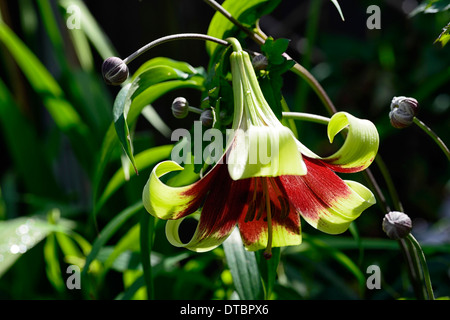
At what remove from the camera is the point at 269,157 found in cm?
45

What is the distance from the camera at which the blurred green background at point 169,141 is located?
3.16 ft

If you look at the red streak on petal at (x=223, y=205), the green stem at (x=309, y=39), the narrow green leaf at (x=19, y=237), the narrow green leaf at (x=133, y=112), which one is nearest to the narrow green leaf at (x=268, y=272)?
the red streak on petal at (x=223, y=205)

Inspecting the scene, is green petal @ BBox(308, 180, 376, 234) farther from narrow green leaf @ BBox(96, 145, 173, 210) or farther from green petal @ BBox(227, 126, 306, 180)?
narrow green leaf @ BBox(96, 145, 173, 210)

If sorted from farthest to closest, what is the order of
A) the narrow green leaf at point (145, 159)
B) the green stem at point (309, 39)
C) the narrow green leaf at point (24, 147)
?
1. the narrow green leaf at point (24, 147)
2. the green stem at point (309, 39)
3. the narrow green leaf at point (145, 159)

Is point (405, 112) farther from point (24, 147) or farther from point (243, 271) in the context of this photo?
point (24, 147)

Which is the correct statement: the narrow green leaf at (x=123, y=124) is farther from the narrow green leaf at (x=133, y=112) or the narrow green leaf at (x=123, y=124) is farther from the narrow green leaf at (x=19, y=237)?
the narrow green leaf at (x=19, y=237)

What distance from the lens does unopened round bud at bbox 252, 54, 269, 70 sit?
1.81 feet

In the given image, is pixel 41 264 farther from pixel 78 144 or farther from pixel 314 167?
pixel 314 167

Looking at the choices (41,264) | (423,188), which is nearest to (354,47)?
(423,188)

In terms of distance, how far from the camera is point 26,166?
134 centimetres

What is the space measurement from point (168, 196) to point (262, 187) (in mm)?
113

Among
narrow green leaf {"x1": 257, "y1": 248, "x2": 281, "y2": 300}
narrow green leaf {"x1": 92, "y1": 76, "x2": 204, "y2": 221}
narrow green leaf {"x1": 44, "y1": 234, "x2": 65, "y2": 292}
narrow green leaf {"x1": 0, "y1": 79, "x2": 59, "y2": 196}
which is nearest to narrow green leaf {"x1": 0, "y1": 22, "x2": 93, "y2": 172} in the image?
narrow green leaf {"x1": 0, "y1": 79, "x2": 59, "y2": 196}

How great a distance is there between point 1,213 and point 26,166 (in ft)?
0.44

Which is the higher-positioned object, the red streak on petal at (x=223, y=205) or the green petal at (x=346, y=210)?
the red streak on petal at (x=223, y=205)
